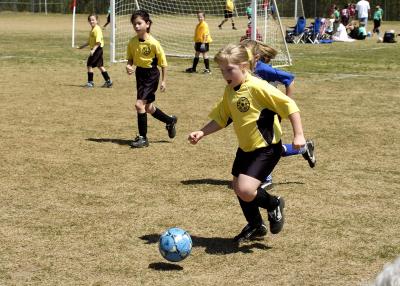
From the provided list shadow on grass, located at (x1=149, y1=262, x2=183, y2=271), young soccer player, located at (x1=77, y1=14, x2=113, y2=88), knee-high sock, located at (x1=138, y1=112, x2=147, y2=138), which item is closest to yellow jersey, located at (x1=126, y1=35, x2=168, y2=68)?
knee-high sock, located at (x1=138, y1=112, x2=147, y2=138)

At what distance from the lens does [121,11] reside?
26125mm

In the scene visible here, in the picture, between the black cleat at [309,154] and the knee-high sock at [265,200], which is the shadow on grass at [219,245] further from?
the black cleat at [309,154]

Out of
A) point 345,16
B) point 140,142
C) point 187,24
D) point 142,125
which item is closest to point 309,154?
point 140,142

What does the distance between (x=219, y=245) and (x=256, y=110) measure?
1.18 metres

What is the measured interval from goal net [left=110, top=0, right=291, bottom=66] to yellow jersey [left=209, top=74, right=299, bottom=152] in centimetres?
1491

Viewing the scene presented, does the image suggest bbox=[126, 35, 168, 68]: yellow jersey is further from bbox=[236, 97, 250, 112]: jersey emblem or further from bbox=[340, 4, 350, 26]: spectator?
bbox=[340, 4, 350, 26]: spectator

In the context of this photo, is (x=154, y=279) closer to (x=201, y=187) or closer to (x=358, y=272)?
(x=358, y=272)

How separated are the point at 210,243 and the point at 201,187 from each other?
1.98m

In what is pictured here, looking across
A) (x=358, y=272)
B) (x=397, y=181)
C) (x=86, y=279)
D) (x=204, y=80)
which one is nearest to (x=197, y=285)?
(x=86, y=279)

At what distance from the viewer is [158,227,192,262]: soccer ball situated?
5.43 metres

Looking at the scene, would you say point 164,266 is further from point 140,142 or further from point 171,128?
point 171,128

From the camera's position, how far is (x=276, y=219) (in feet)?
20.0

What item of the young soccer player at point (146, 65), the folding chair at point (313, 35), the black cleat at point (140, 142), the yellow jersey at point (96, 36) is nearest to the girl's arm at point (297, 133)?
the black cleat at point (140, 142)

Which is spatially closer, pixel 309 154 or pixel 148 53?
pixel 309 154
